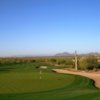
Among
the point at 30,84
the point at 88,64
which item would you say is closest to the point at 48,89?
the point at 30,84

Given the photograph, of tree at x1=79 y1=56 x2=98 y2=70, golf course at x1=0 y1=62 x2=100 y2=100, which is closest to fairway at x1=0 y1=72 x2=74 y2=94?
golf course at x1=0 y1=62 x2=100 y2=100

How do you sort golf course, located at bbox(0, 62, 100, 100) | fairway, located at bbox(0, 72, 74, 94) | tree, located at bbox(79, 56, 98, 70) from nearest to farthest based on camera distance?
golf course, located at bbox(0, 62, 100, 100) < fairway, located at bbox(0, 72, 74, 94) < tree, located at bbox(79, 56, 98, 70)

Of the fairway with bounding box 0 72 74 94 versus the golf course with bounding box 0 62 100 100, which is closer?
the golf course with bounding box 0 62 100 100

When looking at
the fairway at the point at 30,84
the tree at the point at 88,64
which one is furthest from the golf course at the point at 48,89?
the tree at the point at 88,64

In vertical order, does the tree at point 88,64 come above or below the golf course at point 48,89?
above

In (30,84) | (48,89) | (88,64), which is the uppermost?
(88,64)

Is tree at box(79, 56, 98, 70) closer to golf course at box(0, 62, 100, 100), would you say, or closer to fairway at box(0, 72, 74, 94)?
fairway at box(0, 72, 74, 94)

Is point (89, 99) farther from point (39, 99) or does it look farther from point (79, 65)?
point (79, 65)

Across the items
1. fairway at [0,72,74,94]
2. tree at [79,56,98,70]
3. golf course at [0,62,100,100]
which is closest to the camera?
golf course at [0,62,100,100]

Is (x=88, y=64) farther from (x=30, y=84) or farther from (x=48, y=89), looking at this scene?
(x=48, y=89)

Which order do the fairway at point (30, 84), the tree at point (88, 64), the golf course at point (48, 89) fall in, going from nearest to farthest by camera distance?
1. the golf course at point (48, 89)
2. the fairway at point (30, 84)
3. the tree at point (88, 64)

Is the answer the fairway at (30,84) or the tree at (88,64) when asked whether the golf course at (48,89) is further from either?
the tree at (88,64)

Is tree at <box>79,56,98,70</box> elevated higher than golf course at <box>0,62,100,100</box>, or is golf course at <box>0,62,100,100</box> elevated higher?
tree at <box>79,56,98,70</box>

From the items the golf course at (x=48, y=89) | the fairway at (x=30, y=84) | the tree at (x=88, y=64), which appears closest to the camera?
the golf course at (x=48, y=89)
